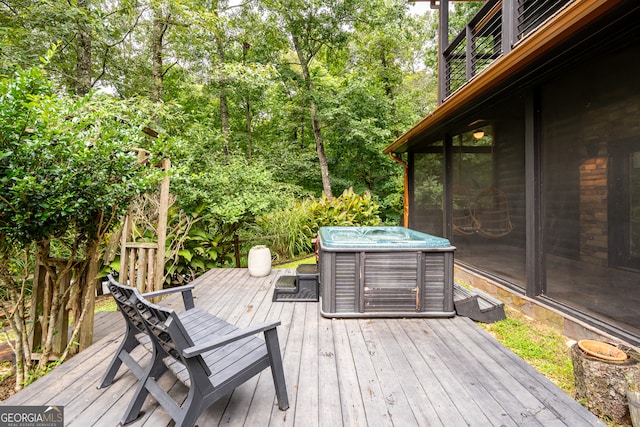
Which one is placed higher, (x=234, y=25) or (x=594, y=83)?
(x=234, y=25)

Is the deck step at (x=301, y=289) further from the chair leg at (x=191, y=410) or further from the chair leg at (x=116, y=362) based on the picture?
the chair leg at (x=191, y=410)

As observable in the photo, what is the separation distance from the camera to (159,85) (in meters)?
7.18

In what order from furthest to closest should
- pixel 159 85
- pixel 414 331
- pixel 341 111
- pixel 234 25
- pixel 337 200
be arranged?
pixel 341 111, pixel 234 25, pixel 337 200, pixel 159 85, pixel 414 331

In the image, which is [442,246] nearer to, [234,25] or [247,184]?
[247,184]

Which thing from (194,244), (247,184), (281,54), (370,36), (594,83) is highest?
(370,36)

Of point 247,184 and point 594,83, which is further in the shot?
point 247,184

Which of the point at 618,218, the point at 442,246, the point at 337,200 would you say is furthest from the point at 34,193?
the point at 337,200

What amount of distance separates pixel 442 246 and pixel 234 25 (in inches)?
373

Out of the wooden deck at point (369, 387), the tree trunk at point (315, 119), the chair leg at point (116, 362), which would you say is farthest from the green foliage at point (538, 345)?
the tree trunk at point (315, 119)

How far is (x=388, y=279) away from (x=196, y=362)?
2.09 m

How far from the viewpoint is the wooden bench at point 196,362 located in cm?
A: 137

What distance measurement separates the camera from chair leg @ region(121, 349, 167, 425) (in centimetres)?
160

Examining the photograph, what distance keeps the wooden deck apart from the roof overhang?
2453 millimetres

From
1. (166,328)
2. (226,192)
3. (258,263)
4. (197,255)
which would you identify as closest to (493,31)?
(226,192)
